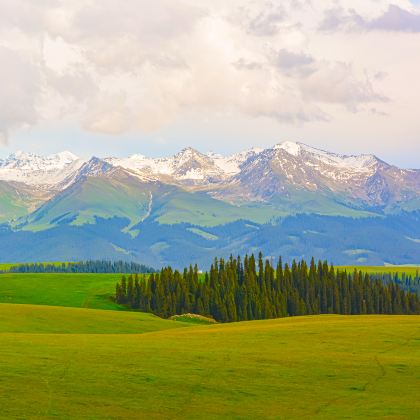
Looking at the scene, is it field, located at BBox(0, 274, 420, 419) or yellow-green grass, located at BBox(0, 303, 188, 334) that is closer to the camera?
field, located at BBox(0, 274, 420, 419)

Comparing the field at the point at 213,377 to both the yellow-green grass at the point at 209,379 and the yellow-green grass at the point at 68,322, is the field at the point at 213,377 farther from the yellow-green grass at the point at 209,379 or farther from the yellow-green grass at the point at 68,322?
the yellow-green grass at the point at 68,322

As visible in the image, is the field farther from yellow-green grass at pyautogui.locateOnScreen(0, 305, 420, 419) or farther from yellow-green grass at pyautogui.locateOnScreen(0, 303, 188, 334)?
yellow-green grass at pyautogui.locateOnScreen(0, 303, 188, 334)

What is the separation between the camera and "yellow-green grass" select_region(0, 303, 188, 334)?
343ft

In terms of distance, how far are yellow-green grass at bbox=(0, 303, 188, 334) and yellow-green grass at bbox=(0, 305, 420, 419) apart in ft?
101

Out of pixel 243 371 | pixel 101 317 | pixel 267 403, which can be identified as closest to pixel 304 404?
pixel 267 403

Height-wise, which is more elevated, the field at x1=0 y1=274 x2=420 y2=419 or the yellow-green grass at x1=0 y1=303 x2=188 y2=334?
the yellow-green grass at x1=0 y1=303 x2=188 y2=334

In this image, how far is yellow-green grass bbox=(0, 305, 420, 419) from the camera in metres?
45.6

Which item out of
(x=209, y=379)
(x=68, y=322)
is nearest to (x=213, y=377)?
(x=209, y=379)

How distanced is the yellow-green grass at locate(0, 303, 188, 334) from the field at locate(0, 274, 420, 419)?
27.7 metres

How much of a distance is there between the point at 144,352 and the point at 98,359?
5987 millimetres

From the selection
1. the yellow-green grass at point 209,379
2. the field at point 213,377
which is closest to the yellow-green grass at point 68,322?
the field at point 213,377

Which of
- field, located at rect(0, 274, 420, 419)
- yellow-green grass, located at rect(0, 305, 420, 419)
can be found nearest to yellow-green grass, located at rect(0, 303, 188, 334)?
field, located at rect(0, 274, 420, 419)

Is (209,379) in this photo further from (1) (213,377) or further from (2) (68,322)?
(2) (68,322)

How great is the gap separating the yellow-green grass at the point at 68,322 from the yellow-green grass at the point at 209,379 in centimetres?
3064
